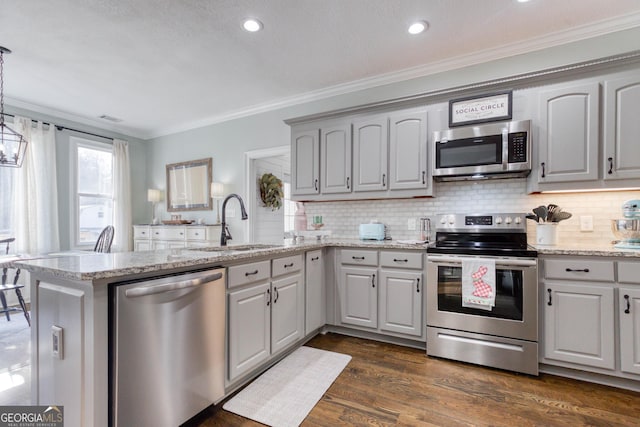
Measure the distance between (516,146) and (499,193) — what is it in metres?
0.53

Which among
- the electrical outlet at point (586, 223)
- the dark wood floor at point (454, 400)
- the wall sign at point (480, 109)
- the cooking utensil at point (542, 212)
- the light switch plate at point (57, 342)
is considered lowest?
the dark wood floor at point (454, 400)

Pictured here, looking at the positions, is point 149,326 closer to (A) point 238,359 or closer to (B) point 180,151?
(A) point 238,359

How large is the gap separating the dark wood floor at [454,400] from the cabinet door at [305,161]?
6.24 ft

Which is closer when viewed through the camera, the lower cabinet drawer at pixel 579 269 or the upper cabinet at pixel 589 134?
the lower cabinet drawer at pixel 579 269

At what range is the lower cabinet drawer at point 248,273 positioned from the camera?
1919mm

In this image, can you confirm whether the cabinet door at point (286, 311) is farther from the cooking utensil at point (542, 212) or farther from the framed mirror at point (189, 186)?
the framed mirror at point (189, 186)

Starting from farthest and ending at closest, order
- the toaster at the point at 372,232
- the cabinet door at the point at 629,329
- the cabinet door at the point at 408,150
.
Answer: the toaster at the point at 372,232 → the cabinet door at the point at 408,150 → the cabinet door at the point at 629,329

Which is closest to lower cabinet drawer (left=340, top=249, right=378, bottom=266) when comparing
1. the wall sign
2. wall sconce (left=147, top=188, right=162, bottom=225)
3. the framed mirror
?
the wall sign

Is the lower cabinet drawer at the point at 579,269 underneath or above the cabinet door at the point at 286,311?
above

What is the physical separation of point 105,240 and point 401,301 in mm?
4031

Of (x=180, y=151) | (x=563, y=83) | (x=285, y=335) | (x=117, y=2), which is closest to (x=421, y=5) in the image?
(x=563, y=83)

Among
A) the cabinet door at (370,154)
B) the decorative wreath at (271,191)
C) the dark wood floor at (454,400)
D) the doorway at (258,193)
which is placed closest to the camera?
the dark wood floor at (454,400)

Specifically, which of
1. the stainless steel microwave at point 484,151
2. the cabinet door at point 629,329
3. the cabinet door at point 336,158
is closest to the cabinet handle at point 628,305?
the cabinet door at point 629,329

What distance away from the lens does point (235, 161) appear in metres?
4.62
